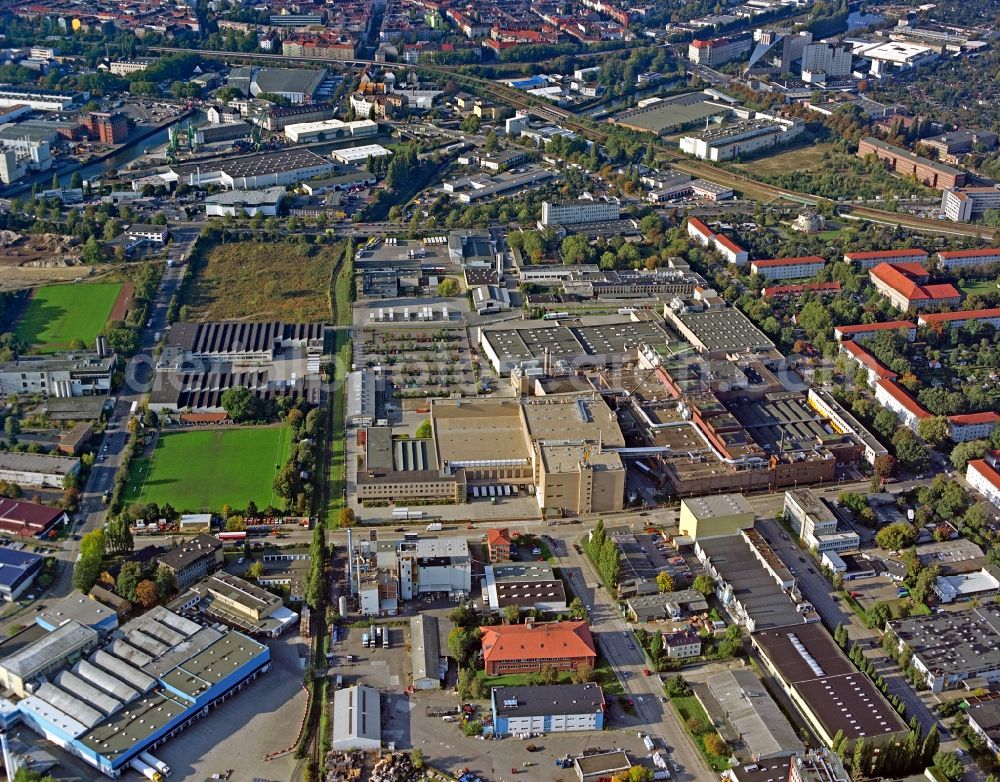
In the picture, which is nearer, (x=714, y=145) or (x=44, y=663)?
(x=44, y=663)

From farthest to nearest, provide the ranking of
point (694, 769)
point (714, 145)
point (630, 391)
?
point (714, 145) → point (630, 391) → point (694, 769)

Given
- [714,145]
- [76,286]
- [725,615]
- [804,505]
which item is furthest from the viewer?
[714,145]

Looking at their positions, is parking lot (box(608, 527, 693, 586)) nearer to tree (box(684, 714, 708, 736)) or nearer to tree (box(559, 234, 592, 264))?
tree (box(684, 714, 708, 736))

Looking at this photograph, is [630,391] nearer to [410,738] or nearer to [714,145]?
[410,738]

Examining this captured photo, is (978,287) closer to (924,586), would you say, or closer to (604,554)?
(924,586)

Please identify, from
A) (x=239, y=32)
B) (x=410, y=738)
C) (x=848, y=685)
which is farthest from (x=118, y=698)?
(x=239, y=32)

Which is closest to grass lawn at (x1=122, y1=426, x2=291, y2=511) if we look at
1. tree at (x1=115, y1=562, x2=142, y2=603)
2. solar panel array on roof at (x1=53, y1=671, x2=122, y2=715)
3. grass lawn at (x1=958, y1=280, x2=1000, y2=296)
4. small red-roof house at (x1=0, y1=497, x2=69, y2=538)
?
small red-roof house at (x1=0, y1=497, x2=69, y2=538)
